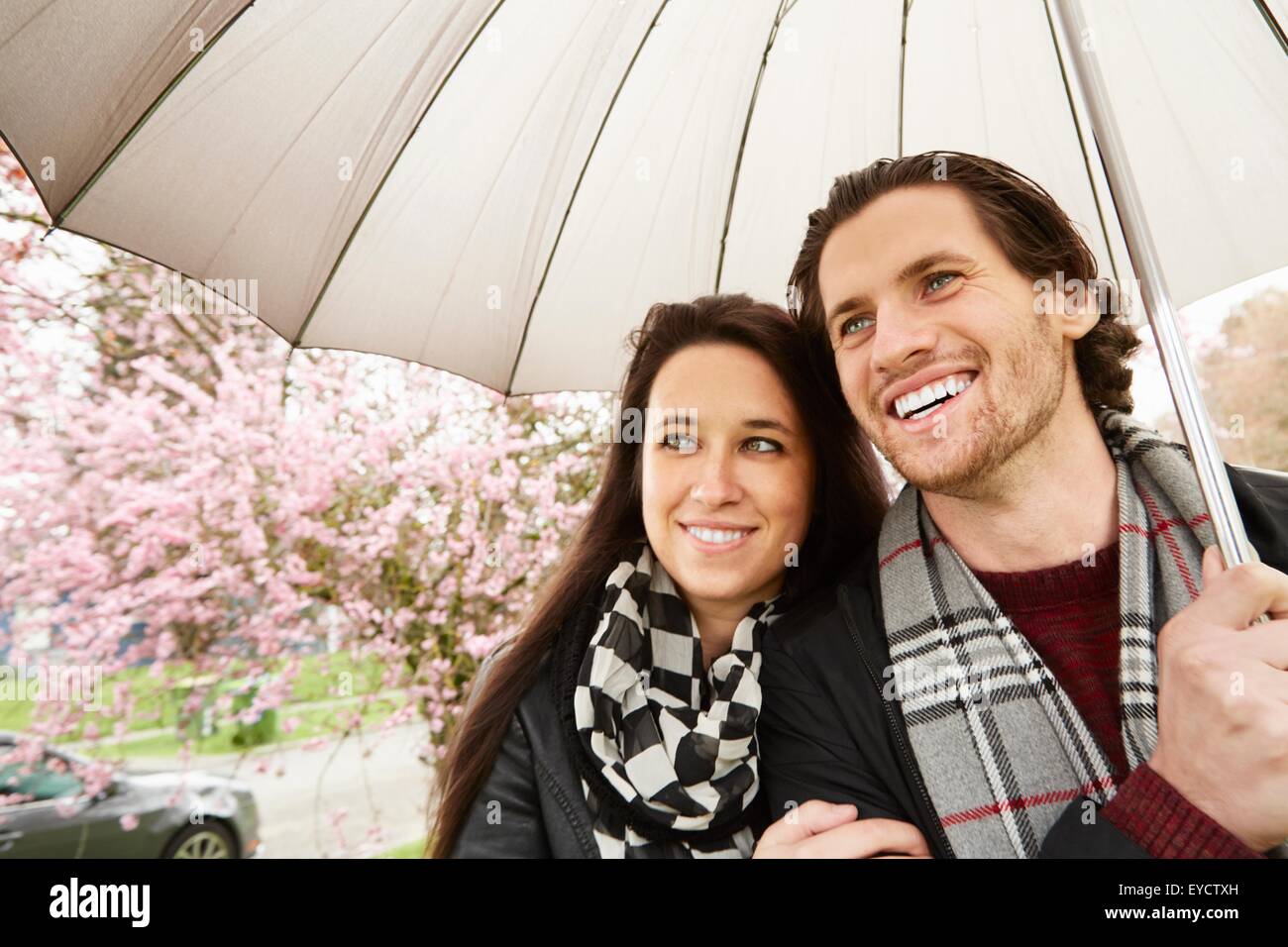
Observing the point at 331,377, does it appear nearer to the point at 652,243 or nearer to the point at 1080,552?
the point at 652,243

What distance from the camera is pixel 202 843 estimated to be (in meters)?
5.38

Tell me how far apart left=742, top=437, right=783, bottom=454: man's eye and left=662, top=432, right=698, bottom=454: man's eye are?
4.8 inches

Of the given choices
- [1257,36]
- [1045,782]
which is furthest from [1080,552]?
[1257,36]

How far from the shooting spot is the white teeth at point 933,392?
5.47 ft

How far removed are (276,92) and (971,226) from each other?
1.41 m

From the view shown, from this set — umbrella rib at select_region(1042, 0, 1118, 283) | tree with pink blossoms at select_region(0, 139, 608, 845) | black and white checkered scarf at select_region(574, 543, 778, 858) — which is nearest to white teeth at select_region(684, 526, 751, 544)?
black and white checkered scarf at select_region(574, 543, 778, 858)

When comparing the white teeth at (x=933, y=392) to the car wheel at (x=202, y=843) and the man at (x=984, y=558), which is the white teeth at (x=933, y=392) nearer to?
the man at (x=984, y=558)

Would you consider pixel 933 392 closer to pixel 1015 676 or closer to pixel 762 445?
pixel 762 445

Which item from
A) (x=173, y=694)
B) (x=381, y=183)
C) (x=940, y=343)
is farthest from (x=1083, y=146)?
(x=173, y=694)

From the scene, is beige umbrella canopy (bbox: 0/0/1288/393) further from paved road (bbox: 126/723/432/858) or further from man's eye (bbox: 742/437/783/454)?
paved road (bbox: 126/723/432/858)

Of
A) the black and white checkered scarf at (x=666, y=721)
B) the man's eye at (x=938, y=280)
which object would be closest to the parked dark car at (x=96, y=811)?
the black and white checkered scarf at (x=666, y=721)

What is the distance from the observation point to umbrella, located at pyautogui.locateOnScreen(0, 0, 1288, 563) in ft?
4.60

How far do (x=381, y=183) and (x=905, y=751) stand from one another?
4.83 ft
